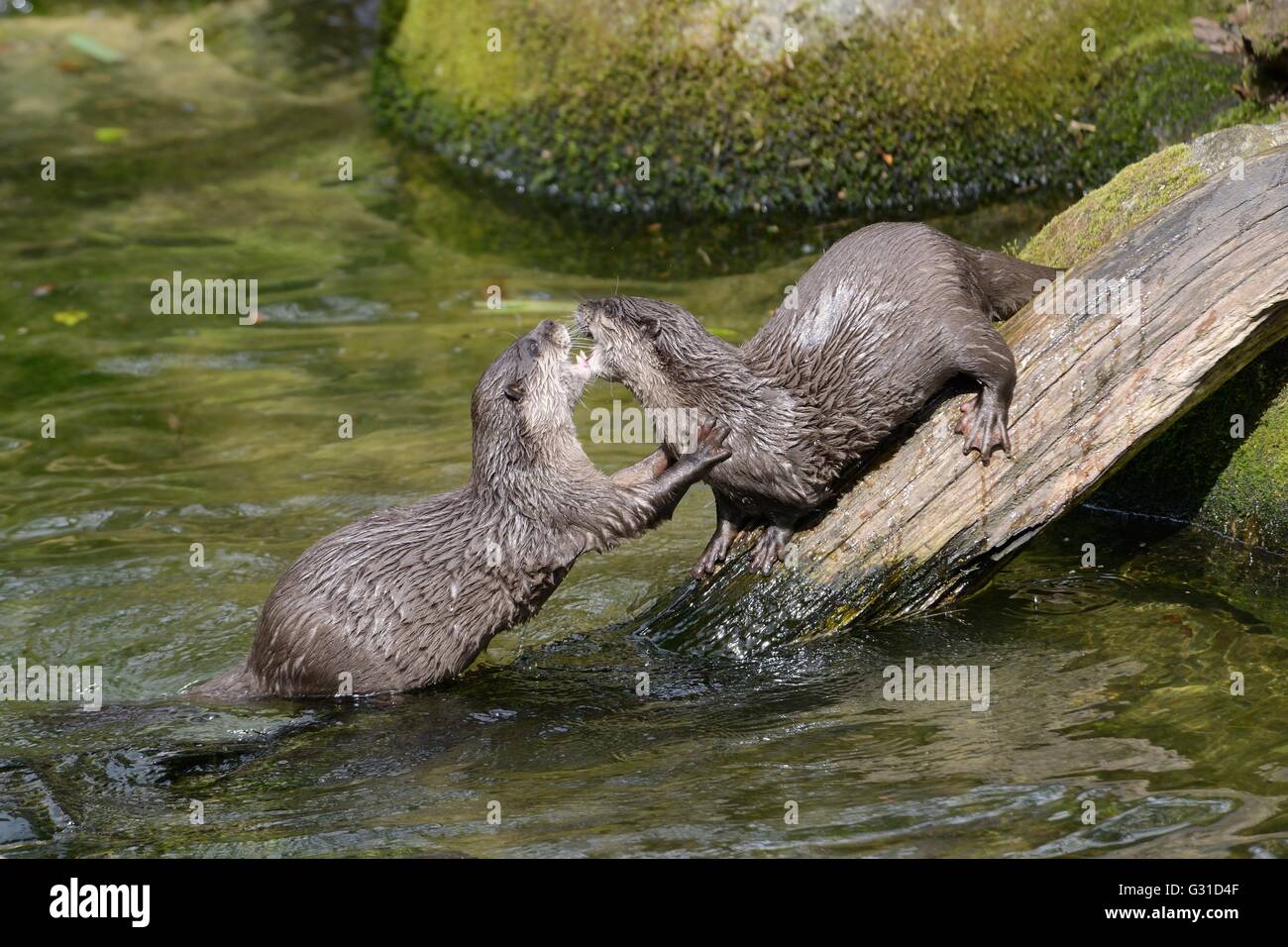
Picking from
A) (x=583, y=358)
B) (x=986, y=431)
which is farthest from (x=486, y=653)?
(x=986, y=431)

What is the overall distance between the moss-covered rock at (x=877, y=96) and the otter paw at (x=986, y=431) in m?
3.56

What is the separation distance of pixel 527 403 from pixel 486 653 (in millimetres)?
Answer: 818

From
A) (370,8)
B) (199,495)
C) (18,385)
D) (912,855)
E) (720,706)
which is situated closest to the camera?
(912,855)

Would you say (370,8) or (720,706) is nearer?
(720,706)

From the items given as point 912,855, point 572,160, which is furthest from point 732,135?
point 912,855

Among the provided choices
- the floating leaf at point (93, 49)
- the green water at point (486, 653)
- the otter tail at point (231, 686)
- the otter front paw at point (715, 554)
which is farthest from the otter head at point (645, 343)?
the floating leaf at point (93, 49)

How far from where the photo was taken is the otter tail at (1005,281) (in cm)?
417

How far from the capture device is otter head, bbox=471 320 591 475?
13.6ft

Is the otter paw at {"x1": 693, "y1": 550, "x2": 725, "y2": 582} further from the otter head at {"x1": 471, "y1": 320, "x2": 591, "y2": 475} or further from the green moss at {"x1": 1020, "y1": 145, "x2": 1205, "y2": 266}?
the green moss at {"x1": 1020, "y1": 145, "x2": 1205, "y2": 266}

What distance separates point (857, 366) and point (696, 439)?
503 mm

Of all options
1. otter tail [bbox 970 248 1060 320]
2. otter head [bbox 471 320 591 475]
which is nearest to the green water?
otter head [bbox 471 320 591 475]

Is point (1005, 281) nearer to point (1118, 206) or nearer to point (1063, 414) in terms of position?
point (1063, 414)

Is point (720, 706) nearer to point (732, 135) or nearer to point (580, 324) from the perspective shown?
point (580, 324)
